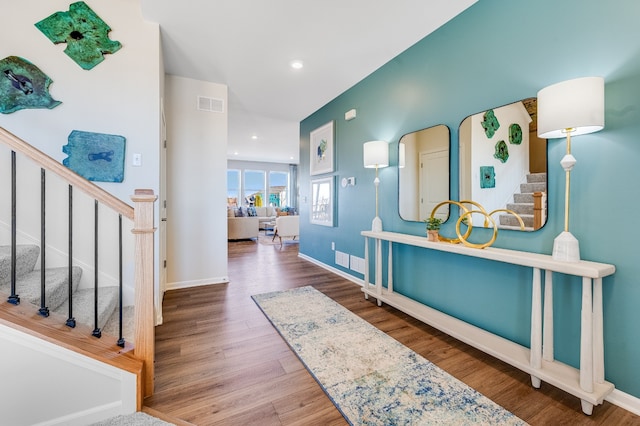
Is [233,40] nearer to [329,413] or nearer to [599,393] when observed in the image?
[329,413]

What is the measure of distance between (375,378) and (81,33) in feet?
11.0

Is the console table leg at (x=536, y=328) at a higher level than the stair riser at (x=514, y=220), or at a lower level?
lower

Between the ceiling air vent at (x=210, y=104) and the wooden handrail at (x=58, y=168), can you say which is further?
the ceiling air vent at (x=210, y=104)

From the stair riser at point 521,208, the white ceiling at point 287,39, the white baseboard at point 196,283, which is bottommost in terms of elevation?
the white baseboard at point 196,283

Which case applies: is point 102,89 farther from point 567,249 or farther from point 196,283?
point 567,249

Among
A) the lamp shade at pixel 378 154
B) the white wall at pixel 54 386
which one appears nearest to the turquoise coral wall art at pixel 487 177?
the lamp shade at pixel 378 154

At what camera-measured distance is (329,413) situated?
1427 millimetres

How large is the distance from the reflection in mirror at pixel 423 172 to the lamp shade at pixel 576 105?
93 centimetres

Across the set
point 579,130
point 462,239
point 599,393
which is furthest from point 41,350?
point 579,130

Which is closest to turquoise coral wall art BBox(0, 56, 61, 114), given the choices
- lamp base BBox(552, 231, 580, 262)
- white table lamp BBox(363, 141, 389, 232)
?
Result: white table lamp BBox(363, 141, 389, 232)

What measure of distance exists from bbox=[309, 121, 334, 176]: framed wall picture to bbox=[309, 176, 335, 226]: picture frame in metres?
0.18

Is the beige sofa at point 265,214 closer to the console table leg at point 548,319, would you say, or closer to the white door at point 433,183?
the white door at point 433,183

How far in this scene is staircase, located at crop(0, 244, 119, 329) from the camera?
5.40 ft

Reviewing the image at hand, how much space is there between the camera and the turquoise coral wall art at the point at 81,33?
219 centimetres
